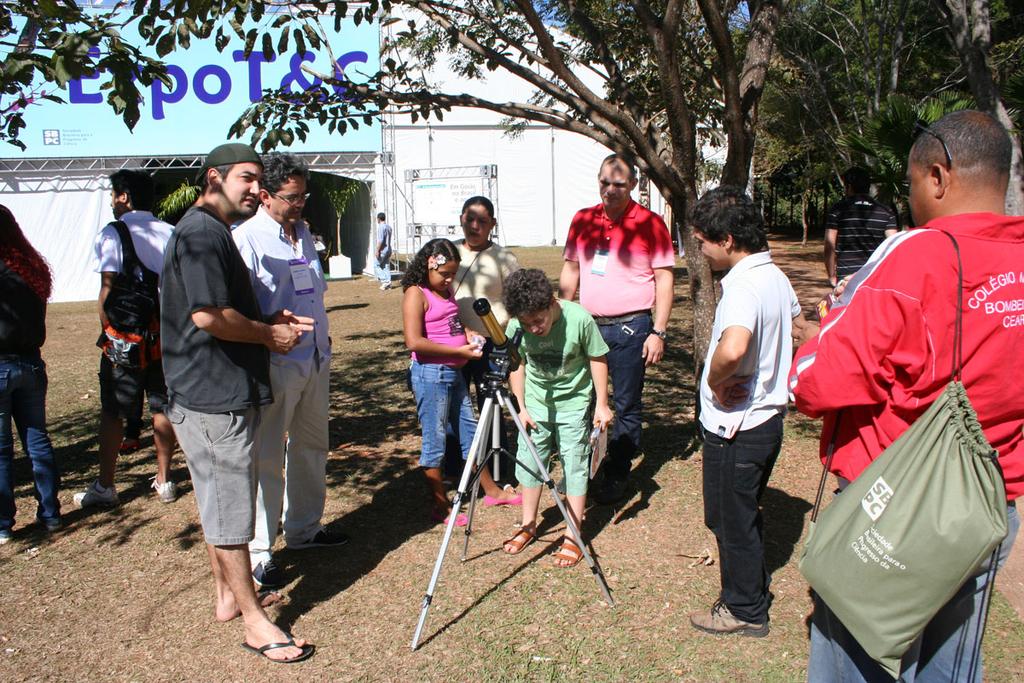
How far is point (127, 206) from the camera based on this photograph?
536 centimetres

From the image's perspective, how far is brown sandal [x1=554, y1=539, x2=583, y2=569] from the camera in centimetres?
436

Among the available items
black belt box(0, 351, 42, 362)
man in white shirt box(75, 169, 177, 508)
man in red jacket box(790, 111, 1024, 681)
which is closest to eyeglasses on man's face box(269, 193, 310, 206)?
man in white shirt box(75, 169, 177, 508)

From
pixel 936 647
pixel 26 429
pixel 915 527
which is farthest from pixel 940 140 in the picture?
pixel 26 429

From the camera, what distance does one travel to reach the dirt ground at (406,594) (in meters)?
3.50

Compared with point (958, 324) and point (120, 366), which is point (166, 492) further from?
point (958, 324)

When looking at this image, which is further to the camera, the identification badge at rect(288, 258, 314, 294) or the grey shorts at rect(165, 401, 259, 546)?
the identification badge at rect(288, 258, 314, 294)

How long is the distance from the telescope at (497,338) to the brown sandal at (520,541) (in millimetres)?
1035

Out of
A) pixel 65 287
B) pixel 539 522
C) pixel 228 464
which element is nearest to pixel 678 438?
pixel 539 522

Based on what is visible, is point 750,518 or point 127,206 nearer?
point 750,518

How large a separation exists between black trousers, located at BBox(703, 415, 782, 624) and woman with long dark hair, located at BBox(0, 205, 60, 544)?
3778mm

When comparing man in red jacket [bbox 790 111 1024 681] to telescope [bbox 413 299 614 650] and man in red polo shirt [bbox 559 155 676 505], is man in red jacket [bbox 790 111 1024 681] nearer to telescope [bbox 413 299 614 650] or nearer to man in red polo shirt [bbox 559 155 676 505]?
telescope [bbox 413 299 614 650]

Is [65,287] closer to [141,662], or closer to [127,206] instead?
[127,206]

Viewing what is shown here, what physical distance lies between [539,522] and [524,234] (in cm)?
3156

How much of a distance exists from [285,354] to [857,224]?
5.15 meters
